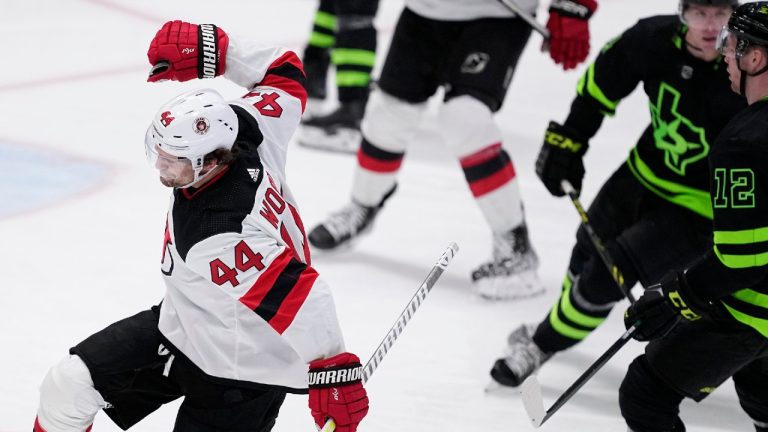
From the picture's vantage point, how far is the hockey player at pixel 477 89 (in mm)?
3299

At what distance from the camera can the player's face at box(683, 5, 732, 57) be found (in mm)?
2553

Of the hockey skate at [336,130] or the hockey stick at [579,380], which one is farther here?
the hockey skate at [336,130]

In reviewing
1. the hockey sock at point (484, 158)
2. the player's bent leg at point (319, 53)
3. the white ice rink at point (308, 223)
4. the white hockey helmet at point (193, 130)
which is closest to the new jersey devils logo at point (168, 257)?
the white hockey helmet at point (193, 130)

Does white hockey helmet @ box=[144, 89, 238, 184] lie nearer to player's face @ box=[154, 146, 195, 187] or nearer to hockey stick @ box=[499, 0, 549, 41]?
player's face @ box=[154, 146, 195, 187]

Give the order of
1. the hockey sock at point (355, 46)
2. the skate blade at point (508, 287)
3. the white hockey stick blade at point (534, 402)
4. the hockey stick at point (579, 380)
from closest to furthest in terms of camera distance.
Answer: the hockey stick at point (579, 380) → the white hockey stick blade at point (534, 402) → the skate blade at point (508, 287) → the hockey sock at point (355, 46)

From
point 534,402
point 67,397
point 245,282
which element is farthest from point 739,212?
point 67,397

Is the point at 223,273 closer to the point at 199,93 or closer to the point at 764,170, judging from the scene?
the point at 199,93

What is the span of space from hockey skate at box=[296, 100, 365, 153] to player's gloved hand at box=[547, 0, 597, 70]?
50.9 inches

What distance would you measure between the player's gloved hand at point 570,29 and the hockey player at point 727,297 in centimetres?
122

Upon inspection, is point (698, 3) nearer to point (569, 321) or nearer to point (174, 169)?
point (569, 321)

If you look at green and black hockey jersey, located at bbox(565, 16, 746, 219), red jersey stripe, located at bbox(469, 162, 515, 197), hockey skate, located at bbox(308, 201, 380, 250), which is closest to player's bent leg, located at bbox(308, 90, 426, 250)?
hockey skate, located at bbox(308, 201, 380, 250)

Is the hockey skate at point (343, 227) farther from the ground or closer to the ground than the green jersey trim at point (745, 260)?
closer to the ground

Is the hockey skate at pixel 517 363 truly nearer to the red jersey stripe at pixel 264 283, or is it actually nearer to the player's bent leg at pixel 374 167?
the player's bent leg at pixel 374 167

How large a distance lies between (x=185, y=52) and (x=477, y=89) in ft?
3.84
